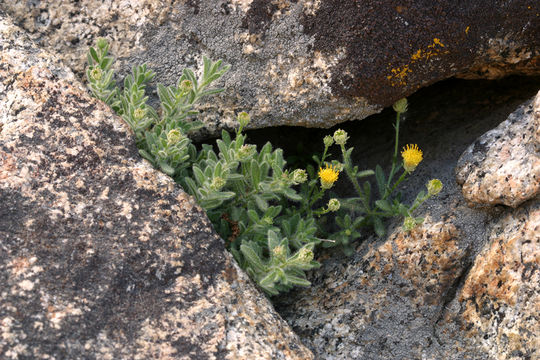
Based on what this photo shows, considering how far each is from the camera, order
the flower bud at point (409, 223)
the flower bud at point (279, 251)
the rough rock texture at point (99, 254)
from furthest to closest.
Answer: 1. the flower bud at point (409, 223)
2. the flower bud at point (279, 251)
3. the rough rock texture at point (99, 254)

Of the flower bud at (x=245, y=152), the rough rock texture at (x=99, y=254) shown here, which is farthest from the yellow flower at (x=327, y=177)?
the rough rock texture at (x=99, y=254)

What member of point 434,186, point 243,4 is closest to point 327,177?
point 434,186

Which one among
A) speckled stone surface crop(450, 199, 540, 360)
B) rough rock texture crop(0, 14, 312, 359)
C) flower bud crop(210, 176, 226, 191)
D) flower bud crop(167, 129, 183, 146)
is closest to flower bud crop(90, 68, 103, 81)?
rough rock texture crop(0, 14, 312, 359)

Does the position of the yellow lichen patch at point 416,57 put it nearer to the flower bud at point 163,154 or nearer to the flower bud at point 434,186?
the flower bud at point 434,186

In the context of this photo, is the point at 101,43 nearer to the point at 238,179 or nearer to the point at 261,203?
the point at 238,179

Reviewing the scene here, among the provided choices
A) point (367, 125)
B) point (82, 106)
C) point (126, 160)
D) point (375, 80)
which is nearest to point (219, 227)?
point (126, 160)

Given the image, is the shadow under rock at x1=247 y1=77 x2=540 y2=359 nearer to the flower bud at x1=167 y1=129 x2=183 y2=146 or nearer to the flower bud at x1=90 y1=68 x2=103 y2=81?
the flower bud at x1=167 y1=129 x2=183 y2=146
